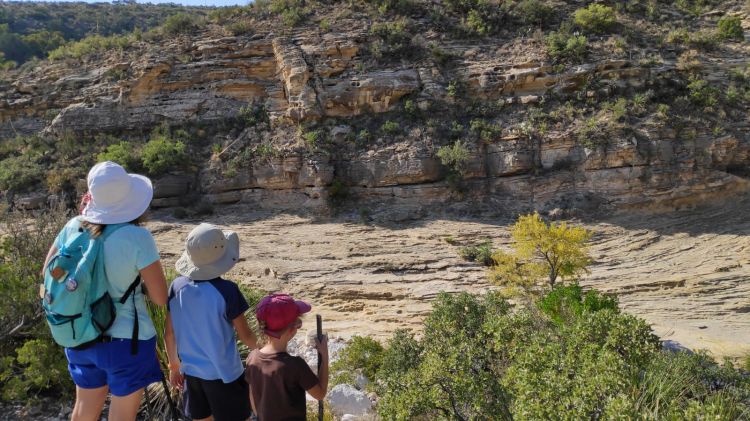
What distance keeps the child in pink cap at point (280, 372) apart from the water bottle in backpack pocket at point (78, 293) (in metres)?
0.78

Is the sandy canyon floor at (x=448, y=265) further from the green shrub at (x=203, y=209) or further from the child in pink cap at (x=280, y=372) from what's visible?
the child in pink cap at (x=280, y=372)

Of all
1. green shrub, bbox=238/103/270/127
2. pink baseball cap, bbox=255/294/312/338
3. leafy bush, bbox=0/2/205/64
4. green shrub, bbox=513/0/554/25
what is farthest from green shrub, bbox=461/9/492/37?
leafy bush, bbox=0/2/205/64

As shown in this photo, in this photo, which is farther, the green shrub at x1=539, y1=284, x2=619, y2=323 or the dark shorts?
the green shrub at x1=539, y1=284, x2=619, y2=323

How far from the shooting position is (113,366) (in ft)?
7.75

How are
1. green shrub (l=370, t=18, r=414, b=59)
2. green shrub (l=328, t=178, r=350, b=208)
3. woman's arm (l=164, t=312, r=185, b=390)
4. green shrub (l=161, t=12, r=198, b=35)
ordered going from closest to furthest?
1. woman's arm (l=164, t=312, r=185, b=390)
2. green shrub (l=328, t=178, r=350, b=208)
3. green shrub (l=370, t=18, r=414, b=59)
4. green shrub (l=161, t=12, r=198, b=35)

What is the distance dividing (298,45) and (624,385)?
726 inches

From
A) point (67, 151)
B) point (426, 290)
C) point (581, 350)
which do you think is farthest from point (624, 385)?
point (67, 151)

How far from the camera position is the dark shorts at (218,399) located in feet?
8.32

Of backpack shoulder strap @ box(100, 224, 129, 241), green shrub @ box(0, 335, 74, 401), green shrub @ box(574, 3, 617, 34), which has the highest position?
green shrub @ box(574, 3, 617, 34)

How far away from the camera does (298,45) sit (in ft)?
61.9

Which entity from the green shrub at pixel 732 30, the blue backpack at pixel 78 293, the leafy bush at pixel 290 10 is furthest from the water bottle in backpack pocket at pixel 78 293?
the green shrub at pixel 732 30

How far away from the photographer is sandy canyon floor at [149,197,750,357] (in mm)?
10133

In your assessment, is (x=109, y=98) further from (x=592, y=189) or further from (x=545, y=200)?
(x=592, y=189)

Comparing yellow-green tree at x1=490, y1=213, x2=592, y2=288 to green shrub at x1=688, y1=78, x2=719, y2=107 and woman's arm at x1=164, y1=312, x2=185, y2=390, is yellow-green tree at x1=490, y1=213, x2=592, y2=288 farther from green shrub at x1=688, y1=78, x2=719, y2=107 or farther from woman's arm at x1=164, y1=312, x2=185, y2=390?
woman's arm at x1=164, y1=312, x2=185, y2=390
